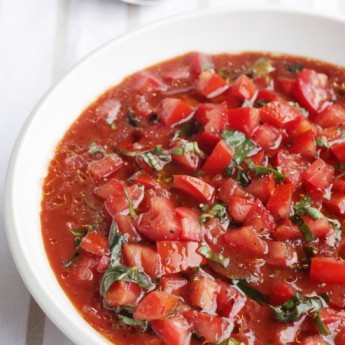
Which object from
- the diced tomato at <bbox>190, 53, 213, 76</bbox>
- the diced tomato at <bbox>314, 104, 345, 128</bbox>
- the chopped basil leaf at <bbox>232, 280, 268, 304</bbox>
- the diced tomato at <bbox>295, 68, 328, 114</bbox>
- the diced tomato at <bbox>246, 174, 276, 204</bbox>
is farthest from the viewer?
the diced tomato at <bbox>190, 53, 213, 76</bbox>

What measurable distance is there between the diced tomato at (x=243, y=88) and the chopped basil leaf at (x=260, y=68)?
18 centimetres

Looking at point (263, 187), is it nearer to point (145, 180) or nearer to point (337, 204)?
point (337, 204)

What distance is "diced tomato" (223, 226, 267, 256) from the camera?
14.1 feet

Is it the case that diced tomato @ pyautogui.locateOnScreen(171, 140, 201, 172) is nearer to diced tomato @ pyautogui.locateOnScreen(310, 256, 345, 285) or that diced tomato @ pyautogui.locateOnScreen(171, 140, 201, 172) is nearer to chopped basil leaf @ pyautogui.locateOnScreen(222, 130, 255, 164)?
chopped basil leaf @ pyautogui.locateOnScreen(222, 130, 255, 164)

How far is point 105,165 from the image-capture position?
4.74 metres

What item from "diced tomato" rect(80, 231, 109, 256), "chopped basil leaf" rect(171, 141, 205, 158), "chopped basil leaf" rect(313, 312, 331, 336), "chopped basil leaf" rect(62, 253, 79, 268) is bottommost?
"chopped basil leaf" rect(62, 253, 79, 268)

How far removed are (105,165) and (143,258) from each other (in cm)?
80

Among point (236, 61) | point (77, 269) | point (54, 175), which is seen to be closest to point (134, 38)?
point (236, 61)

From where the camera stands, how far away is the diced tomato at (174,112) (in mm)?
4996

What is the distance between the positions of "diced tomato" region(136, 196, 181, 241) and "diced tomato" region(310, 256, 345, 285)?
816 millimetres

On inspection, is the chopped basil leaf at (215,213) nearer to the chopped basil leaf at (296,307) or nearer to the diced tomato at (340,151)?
the chopped basil leaf at (296,307)

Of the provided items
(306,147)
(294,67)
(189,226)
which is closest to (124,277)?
(189,226)

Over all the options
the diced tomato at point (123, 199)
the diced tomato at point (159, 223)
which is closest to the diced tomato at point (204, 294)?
the diced tomato at point (159, 223)

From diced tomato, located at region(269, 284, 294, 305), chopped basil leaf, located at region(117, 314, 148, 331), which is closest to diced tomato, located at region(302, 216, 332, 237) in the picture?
diced tomato, located at region(269, 284, 294, 305)
